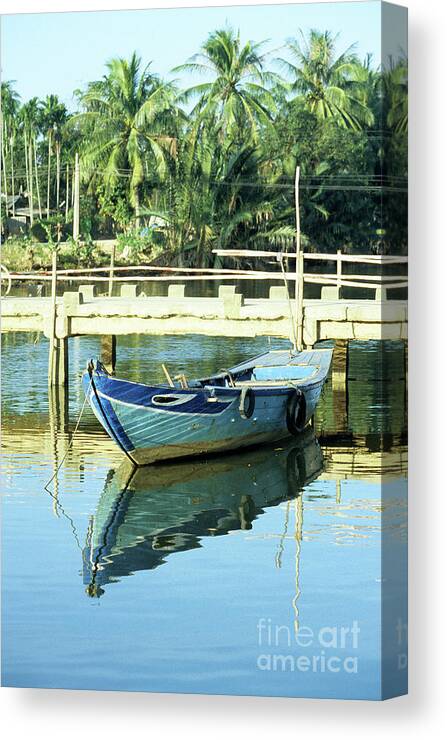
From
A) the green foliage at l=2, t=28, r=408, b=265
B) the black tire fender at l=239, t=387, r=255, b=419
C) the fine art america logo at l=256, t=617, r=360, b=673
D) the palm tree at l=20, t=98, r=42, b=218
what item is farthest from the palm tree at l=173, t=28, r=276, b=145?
the fine art america logo at l=256, t=617, r=360, b=673

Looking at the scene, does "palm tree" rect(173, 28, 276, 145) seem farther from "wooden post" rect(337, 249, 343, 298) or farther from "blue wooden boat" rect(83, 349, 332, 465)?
"blue wooden boat" rect(83, 349, 332, 465)

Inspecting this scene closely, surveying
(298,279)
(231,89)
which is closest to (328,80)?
(231,89)

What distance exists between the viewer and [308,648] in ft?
34.5

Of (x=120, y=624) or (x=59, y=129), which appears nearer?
(x=120, y=624)

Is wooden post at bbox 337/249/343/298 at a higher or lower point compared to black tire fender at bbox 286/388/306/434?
higher

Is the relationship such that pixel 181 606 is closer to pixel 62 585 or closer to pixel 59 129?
pixel 62 585

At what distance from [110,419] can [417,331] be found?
9.94 feet

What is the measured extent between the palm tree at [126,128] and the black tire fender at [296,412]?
6.44ft

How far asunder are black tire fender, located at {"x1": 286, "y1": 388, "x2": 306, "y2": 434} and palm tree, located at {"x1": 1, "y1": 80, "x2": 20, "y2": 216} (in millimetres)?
2412

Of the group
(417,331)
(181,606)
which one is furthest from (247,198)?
(181,606)

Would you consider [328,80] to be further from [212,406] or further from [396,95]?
[212,406]

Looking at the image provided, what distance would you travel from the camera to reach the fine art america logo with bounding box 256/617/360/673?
34.2 feet

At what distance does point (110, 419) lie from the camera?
12.9m

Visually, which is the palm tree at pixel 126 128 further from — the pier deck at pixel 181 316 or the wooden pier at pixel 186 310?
the pier deck at pixel 181 316
